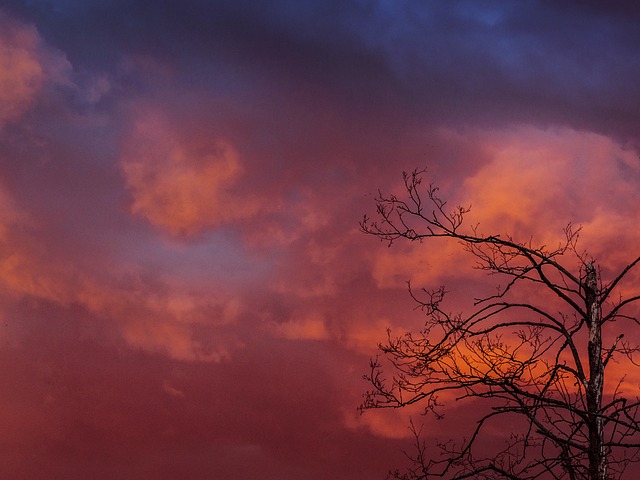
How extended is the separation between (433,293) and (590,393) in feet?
8.46

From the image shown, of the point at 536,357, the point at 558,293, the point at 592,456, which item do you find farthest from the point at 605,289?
the point at 592,456

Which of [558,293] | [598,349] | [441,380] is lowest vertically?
[441,380]

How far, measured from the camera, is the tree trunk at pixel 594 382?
35.3 feet

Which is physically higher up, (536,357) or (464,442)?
(536,357)

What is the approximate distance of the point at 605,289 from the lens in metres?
11.9

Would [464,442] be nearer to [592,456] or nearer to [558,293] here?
[592,456]

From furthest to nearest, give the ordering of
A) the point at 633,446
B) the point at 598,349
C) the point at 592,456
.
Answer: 1. the point at 598,349
2. the point at 592,456
3. the point at 633,446

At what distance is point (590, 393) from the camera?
37.1ft

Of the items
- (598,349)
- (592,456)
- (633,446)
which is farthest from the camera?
(598,349)

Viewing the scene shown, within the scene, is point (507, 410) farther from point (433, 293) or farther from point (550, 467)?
point (433, 293)

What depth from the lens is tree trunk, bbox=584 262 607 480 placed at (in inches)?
424

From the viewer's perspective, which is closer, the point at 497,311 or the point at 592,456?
the point at 592,456

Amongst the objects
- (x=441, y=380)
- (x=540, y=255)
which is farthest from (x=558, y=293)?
(x=441, y=380)

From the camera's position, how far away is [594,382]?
448 inches
